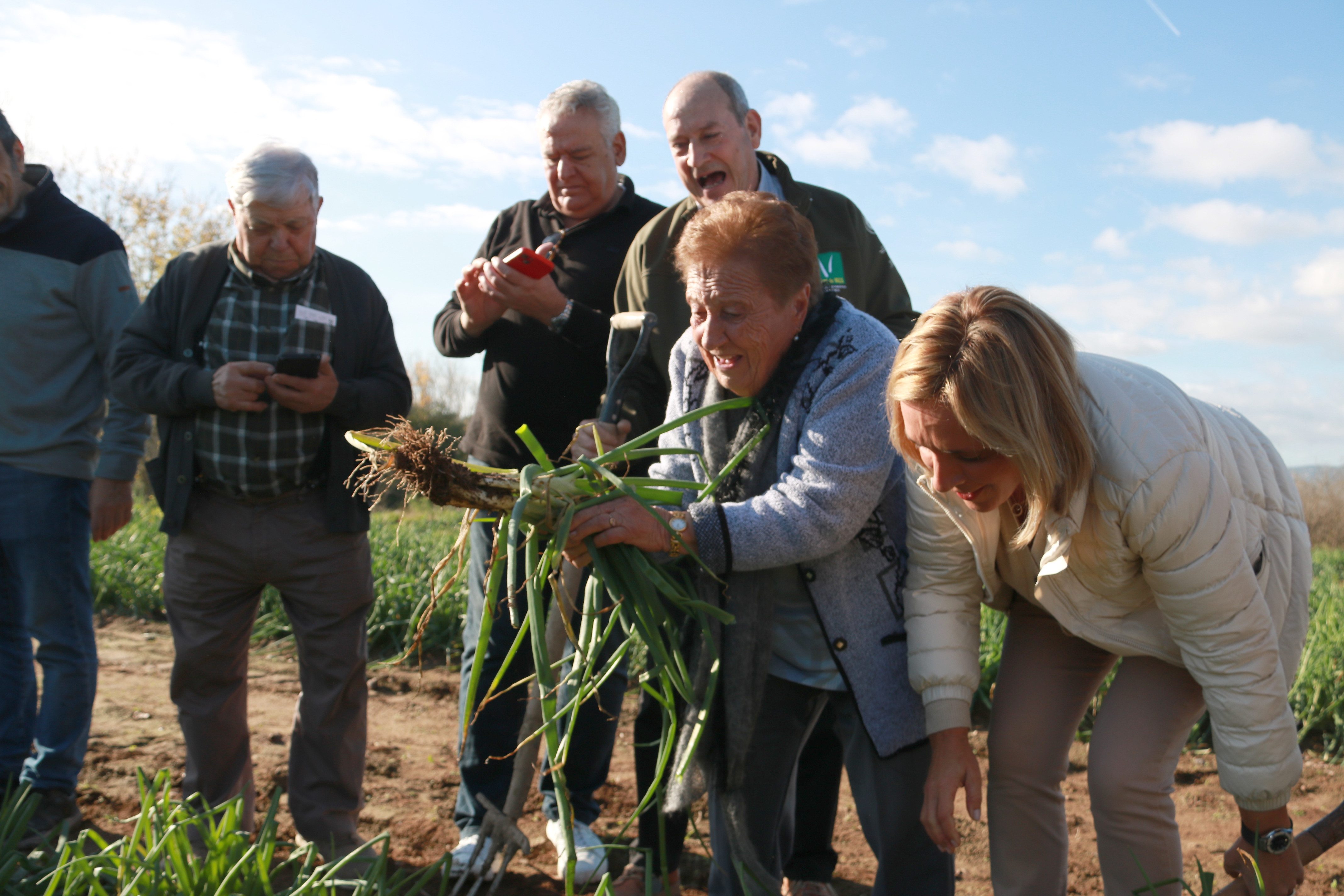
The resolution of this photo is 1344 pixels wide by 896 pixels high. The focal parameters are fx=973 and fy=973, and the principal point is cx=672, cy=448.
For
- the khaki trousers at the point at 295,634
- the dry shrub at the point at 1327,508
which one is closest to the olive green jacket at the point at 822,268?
the khaki trousers at the point at 295,634

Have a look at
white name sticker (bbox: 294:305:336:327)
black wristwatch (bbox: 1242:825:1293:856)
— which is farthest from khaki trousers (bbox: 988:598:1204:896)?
white name sticker (bbox: 294:305:336:327)

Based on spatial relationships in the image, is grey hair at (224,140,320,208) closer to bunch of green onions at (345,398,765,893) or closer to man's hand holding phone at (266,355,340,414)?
man's hand holding phone at (266,355,340,414)

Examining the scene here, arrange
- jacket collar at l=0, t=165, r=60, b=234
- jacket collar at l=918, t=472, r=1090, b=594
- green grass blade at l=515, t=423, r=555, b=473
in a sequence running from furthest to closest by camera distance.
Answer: jacket collar at l=0, t=165, r=60, b=234, green grass blade at l=515, t=423, r=555, b=473, jacket collar at l=918, t=472, r=1090, b=594

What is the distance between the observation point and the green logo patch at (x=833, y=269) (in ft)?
9.49

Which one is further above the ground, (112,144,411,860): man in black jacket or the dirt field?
(112,144,411,860): man in black jacket

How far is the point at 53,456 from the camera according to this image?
3.37 m

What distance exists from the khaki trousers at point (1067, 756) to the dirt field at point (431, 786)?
3.25 feet

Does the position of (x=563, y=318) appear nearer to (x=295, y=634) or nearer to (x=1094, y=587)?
(x=295, y=634)

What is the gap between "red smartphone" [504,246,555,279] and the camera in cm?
298

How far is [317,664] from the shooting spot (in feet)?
9.96

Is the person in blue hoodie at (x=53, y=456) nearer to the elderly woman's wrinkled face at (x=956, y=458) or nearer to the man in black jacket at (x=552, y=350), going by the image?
the man in black jacket at (x=552, y=350)

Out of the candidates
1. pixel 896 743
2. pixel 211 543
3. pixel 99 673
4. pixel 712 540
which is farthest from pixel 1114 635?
pixel 99 673

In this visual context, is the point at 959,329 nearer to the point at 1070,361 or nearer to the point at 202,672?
the point at 1070,361

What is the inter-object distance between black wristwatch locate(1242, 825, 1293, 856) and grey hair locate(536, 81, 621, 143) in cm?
267
